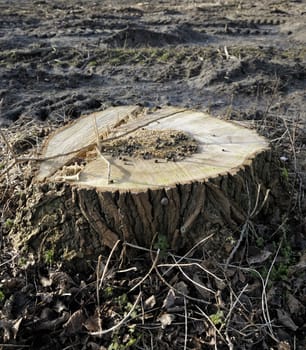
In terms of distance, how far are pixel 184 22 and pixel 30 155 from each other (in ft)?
33.2

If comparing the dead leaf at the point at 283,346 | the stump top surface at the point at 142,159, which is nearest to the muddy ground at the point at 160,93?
the dead leaf at the point at 283,346

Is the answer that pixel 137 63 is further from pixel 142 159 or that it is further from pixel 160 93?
pixel 142 159

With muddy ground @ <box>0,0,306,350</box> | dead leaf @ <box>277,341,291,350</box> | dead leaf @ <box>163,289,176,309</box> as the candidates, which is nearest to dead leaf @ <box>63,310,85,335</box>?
muddy ground @ <box>0,0,306,350</box>

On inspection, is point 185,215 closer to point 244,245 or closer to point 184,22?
point 244,245

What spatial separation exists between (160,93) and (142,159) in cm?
418

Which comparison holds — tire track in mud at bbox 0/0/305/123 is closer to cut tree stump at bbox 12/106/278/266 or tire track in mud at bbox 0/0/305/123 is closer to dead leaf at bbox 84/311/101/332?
cut tree stump at bbox 12/106/278/266

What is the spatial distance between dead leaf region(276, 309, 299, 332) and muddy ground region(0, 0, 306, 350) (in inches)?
0.4

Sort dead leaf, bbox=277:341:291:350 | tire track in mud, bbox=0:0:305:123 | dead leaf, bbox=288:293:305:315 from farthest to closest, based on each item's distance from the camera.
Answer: tire track in mud, bbox=0:0:305:123, dead leaf, bbox=288:293:305:315, dead leaf, bbox=277:341:291:350

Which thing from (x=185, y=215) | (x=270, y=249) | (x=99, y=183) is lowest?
(x=270, y=249)

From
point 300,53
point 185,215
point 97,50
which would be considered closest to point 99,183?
point 185,215

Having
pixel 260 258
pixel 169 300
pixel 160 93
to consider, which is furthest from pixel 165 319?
pixel 160 93

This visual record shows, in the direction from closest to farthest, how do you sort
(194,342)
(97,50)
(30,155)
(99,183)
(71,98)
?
(194,342), (99,183), (30,155), (71,98), (97,50)

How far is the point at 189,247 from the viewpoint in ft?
9.21

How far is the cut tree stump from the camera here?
2686mm
